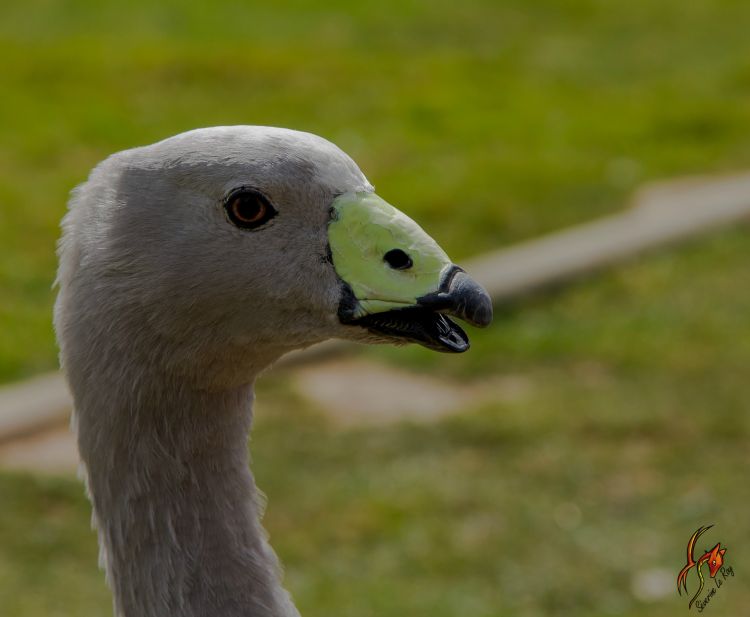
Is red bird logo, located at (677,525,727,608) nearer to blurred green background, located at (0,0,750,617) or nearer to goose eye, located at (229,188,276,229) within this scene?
blurred green background, located at (0,0,750,617)

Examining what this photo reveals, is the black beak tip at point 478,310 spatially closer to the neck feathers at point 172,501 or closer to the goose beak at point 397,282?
the goose beak at point 397,282

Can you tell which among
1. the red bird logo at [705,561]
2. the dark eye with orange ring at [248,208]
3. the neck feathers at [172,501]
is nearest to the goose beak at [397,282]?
the dark eye with orange ring at [248,208]

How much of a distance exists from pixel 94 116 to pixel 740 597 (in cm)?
667

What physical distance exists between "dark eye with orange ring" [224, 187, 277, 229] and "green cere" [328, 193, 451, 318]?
Result: 146 mm

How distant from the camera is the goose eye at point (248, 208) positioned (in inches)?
117

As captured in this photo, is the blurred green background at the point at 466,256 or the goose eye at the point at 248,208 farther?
the blurred green background at the point at 466,256

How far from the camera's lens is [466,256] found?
8.55 meters

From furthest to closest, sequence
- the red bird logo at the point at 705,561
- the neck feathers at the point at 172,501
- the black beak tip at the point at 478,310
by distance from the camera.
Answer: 1. the red bird logo at the point at 705,561
2. the neck feathers at the point at 172,501
3. the black beak tip at the point at 478,310

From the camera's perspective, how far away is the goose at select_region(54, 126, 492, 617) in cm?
296

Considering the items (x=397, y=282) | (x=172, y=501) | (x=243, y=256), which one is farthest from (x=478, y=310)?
(x=172, y=501)

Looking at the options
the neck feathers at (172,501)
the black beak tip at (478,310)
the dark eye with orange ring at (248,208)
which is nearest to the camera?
the black beak tip at (478,310)

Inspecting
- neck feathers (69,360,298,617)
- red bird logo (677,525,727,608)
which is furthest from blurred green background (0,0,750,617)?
neck feathers (69,360,298,617)

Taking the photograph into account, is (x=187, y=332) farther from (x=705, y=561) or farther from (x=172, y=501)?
(x=705, y=561)

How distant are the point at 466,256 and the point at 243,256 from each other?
5.57 metres
